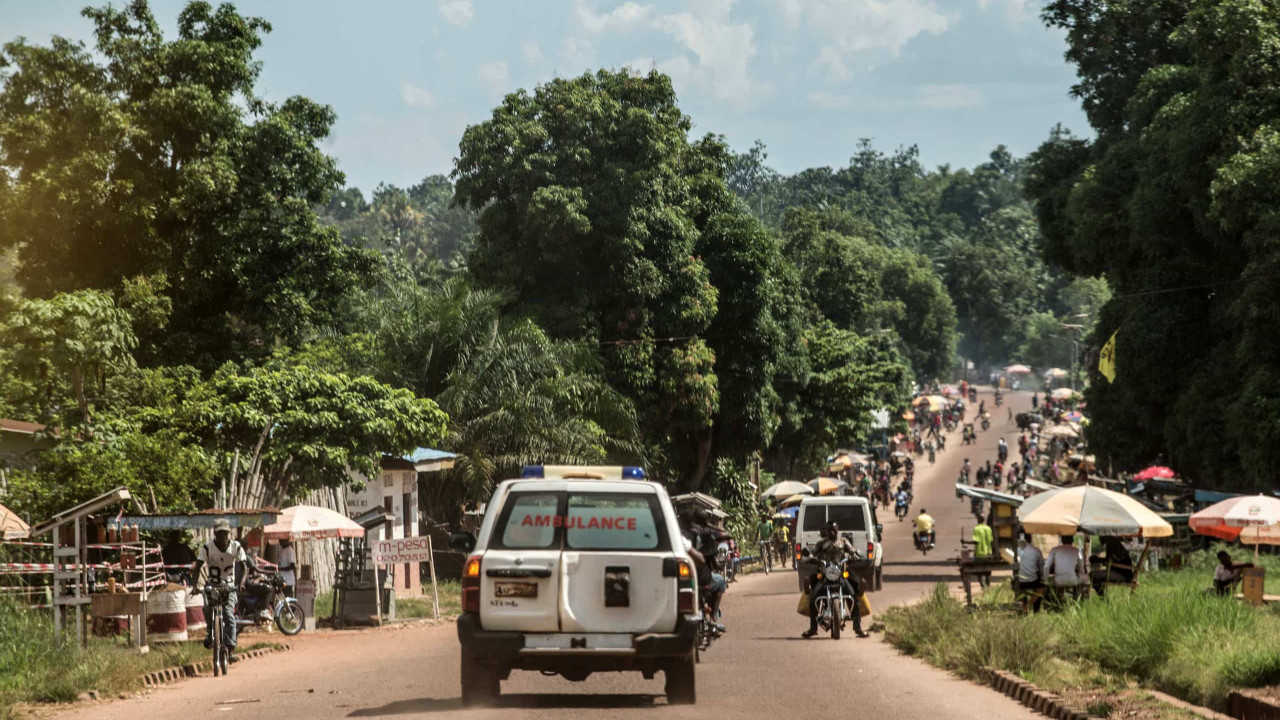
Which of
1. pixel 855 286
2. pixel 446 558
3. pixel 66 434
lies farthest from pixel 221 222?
pixel 855 286

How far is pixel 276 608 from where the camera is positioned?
2295cm

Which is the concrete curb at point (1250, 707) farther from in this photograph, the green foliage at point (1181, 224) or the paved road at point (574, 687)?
the green foliage at point (1181, 224)

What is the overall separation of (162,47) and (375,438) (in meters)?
13.2

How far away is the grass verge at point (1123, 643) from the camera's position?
13.6 meters

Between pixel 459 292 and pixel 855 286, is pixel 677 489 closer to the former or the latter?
pixel 459 292

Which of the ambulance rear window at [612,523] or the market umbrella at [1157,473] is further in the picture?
the market umbrella at [1157,473]

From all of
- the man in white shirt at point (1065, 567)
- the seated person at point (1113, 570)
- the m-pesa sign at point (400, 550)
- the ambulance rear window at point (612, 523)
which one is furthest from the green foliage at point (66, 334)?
the seated person at point (1113, 570)

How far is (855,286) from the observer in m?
77.2

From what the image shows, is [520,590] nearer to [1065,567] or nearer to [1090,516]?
[1065,567]

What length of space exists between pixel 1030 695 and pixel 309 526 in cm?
1271

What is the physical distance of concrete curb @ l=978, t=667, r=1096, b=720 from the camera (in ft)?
42.5

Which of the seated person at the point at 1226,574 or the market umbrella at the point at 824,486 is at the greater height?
the market umbrella at the point at 824,486

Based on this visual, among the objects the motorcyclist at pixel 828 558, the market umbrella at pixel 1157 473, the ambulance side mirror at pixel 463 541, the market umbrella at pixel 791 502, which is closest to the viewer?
the ambulance side mirror at pixel 463 541

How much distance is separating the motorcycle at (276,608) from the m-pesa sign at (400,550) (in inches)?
71.3
